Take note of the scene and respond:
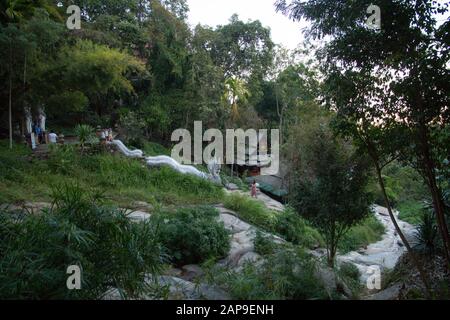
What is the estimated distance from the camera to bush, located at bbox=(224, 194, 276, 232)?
1077cm

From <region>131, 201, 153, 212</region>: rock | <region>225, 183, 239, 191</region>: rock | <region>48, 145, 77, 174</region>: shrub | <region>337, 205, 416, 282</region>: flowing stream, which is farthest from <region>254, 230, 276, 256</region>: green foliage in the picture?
<region>225, 183, 239, 191</region>: rock

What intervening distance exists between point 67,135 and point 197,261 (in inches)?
537

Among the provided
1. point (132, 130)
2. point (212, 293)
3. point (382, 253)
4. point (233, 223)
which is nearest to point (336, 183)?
point (233, 223)

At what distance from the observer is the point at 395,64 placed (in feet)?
13.5

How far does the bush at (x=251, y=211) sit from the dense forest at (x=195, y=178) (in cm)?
4

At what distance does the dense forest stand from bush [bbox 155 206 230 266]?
0.10 ft

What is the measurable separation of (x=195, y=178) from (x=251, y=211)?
10.1ft

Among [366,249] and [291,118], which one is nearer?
[366,249]

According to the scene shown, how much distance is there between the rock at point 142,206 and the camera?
9355 mm

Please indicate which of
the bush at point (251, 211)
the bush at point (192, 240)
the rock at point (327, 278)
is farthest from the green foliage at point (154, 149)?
the rock at point (327, 278)

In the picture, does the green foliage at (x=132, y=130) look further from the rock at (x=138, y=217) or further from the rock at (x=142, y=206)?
the rock at (x=138, y=217)
